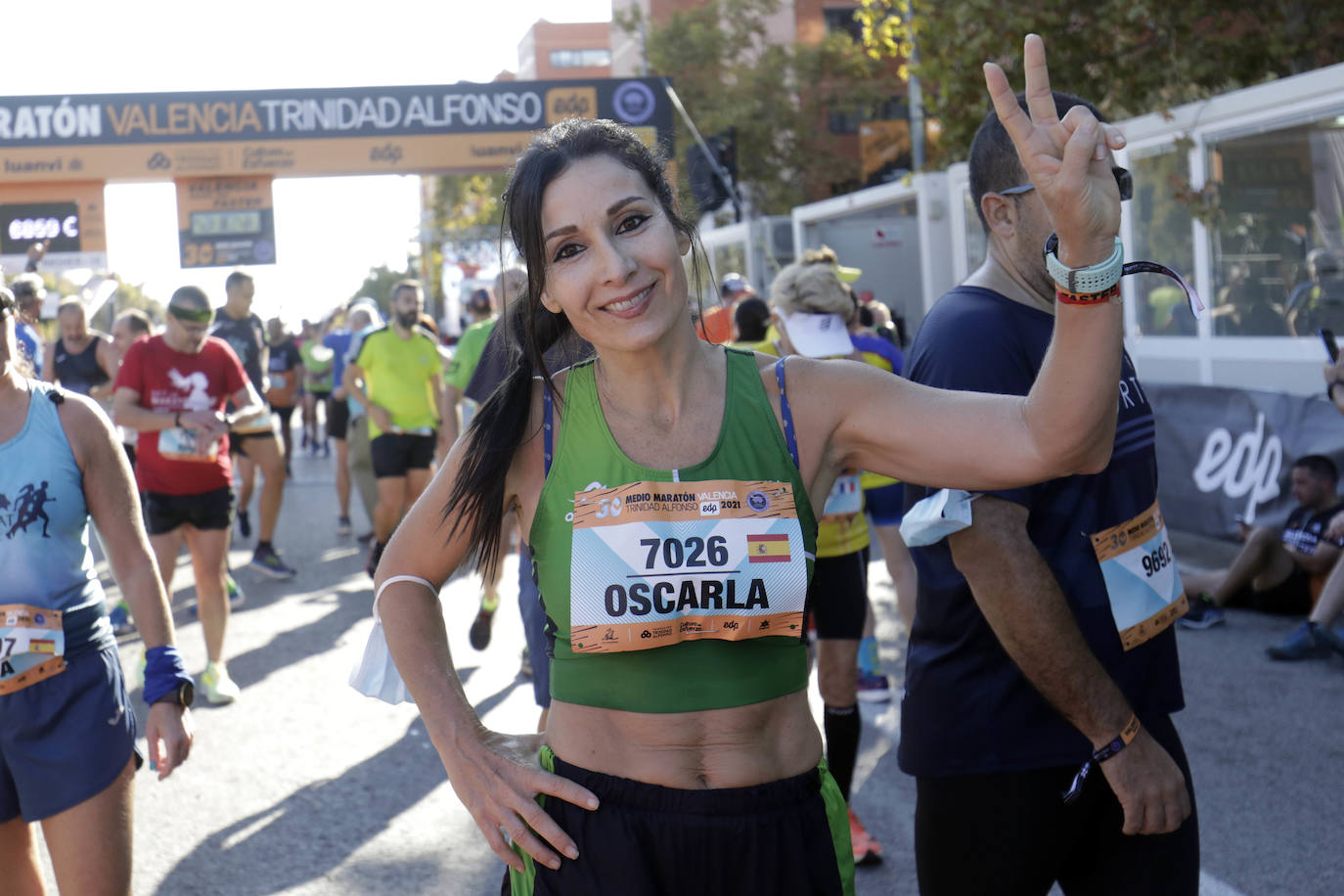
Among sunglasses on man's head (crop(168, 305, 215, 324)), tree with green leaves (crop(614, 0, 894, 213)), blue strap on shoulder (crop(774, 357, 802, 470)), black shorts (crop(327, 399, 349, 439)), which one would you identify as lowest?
blue strap on shoulder (crop(774, 357, 802, 470))

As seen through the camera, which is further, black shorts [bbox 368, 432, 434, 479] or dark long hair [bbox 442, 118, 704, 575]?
black shorts [bbox 368, 432, 434, 479]

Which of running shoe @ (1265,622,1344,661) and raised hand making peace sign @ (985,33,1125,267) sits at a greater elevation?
raised hand making peace sign @ (985,33,1125,267)

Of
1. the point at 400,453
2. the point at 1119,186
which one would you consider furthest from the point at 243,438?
the point at 1119,186

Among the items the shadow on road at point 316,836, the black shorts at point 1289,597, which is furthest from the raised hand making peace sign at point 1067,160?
the black shorts at point 1289,597

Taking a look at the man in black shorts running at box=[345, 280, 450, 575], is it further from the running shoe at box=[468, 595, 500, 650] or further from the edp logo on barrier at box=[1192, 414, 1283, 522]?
the edp logo on barrier at box=[1192, 414, 1283, 522]

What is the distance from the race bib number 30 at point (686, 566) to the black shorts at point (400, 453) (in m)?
7.67

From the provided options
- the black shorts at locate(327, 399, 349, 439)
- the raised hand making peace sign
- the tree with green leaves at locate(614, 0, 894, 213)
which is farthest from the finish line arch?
the tree with green leaves at locate(614, 0, 894, 213)

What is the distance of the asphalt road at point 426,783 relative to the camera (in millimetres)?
4352

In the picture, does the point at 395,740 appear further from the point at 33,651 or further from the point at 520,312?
the point at 520,312

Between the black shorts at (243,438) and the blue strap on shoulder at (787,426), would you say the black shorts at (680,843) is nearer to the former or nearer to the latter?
the blue strap on shoulder at (787,426)

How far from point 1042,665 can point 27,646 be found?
6.78 feet

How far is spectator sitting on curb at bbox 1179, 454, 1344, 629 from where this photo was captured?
7227 millimetres

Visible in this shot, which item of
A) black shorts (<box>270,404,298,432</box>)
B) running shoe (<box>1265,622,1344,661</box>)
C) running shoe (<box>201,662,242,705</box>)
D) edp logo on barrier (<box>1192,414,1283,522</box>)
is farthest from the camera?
black shorts (<box>270,404,298,432</box>)

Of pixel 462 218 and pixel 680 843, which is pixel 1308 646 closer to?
pixel 680 843
